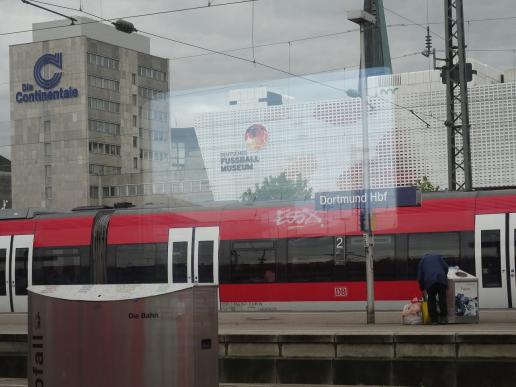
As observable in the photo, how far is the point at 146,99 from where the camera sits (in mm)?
30547

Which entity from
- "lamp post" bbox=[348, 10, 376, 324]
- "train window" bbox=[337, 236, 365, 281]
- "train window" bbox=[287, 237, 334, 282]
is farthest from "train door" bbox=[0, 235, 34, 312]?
"lamp post" bbox=[348, 10, 376, 324]

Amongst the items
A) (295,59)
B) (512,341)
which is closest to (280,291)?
(295,59)

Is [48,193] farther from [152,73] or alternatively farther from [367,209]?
[367,209]

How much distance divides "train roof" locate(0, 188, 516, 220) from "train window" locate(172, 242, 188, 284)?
1036 millimetres

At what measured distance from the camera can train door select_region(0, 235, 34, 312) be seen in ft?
74.0

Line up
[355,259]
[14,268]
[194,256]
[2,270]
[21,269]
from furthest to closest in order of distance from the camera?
[2,270], [14,268], [21,269], [194,256], [355,259]

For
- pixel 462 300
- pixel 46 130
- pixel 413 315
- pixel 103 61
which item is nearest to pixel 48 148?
pixel 46 130

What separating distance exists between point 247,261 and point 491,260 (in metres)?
5.37

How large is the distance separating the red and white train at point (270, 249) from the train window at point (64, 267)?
0.9 inches

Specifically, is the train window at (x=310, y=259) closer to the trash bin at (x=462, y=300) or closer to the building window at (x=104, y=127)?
the trash bin at (x=462, y=300)

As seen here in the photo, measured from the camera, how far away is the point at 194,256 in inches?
827

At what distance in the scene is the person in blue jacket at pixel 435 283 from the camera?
14711mm

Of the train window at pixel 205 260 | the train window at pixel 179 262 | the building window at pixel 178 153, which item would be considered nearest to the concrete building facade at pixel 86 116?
the building window at pixel 178 153

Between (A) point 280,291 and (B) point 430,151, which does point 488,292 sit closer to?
(A) point 280,291
